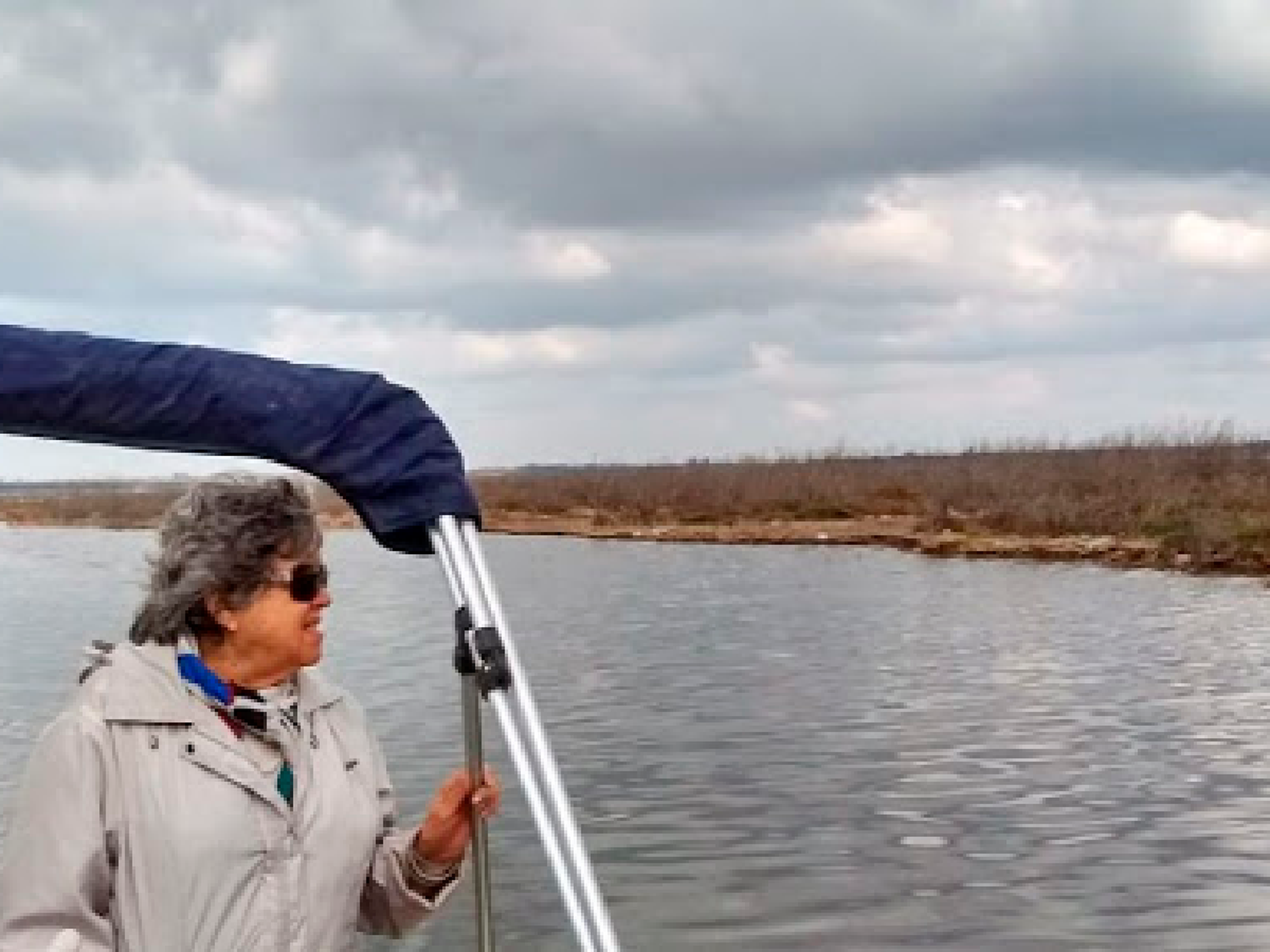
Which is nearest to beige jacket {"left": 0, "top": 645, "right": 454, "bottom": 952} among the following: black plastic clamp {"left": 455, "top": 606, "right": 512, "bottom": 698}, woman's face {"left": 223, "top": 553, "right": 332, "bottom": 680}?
woman's face {"left": 223, "top": 553, "right": 332, "bottom": 680}

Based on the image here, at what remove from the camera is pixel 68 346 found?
2725mm

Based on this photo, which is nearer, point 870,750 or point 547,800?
point 547,800

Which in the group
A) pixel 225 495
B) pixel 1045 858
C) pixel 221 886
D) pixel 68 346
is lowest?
pixel 1045 858

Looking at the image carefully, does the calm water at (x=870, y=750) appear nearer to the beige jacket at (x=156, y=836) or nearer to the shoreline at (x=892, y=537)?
the shoreline at (x=892, y=537)

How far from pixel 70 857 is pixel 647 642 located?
1881 centimetres

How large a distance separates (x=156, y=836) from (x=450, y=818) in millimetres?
489

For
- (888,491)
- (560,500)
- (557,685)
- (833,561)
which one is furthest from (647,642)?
(560,500)

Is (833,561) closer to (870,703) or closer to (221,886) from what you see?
(870,703)

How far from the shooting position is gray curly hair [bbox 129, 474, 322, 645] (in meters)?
2.74

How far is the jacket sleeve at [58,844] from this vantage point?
8.38 feet

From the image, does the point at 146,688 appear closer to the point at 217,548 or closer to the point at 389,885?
the point at 217,548

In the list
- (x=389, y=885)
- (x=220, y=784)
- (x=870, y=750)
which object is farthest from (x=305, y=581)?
(x=870, y=750)

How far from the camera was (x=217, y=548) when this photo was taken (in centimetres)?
273

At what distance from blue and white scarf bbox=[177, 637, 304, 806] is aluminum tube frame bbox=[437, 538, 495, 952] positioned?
0.25 meters
